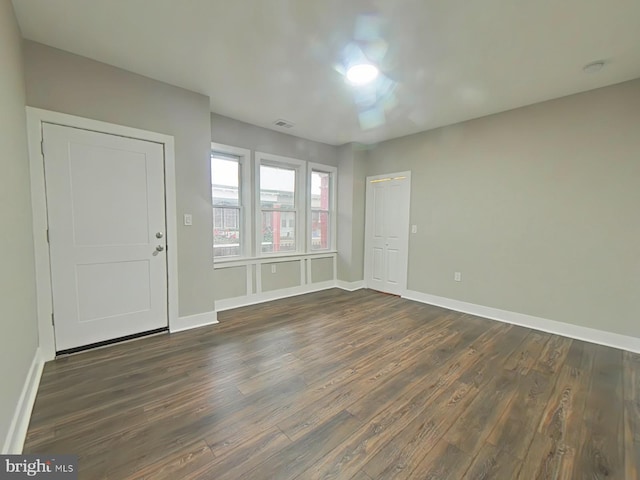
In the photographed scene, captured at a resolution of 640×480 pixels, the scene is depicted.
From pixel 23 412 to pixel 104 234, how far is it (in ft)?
4.97

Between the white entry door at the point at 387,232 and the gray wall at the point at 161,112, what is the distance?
116 inches

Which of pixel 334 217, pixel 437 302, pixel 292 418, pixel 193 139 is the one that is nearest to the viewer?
pixel 292 418

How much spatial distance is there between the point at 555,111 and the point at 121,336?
5307 mm

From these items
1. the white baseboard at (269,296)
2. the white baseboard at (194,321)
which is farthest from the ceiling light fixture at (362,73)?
the white baseboard at (269,296)

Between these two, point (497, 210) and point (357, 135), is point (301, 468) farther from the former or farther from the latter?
point (357, 135)

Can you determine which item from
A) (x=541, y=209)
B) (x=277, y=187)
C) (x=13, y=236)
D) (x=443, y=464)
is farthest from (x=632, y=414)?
(x=277, y=187)

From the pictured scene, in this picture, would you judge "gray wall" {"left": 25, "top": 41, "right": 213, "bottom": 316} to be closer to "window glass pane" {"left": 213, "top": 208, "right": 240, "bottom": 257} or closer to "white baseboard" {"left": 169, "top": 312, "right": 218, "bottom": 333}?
"white baseboard" {"left": 169, "top": 312, "right": 218, "bottom": 333}

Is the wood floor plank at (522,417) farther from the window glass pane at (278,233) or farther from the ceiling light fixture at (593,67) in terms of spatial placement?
the window glass pane at (278,233)

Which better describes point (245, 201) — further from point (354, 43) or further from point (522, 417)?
point (522, 417)

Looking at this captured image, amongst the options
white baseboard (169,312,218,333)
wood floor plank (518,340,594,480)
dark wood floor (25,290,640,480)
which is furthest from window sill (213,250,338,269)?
wood floor plank (518,340,594,480)

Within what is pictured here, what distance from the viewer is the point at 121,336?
111 inches

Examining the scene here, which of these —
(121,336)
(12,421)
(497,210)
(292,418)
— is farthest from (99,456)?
(497,210)

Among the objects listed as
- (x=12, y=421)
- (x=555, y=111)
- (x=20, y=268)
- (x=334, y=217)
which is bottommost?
(x=12, y=421)

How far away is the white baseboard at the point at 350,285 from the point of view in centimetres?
516
